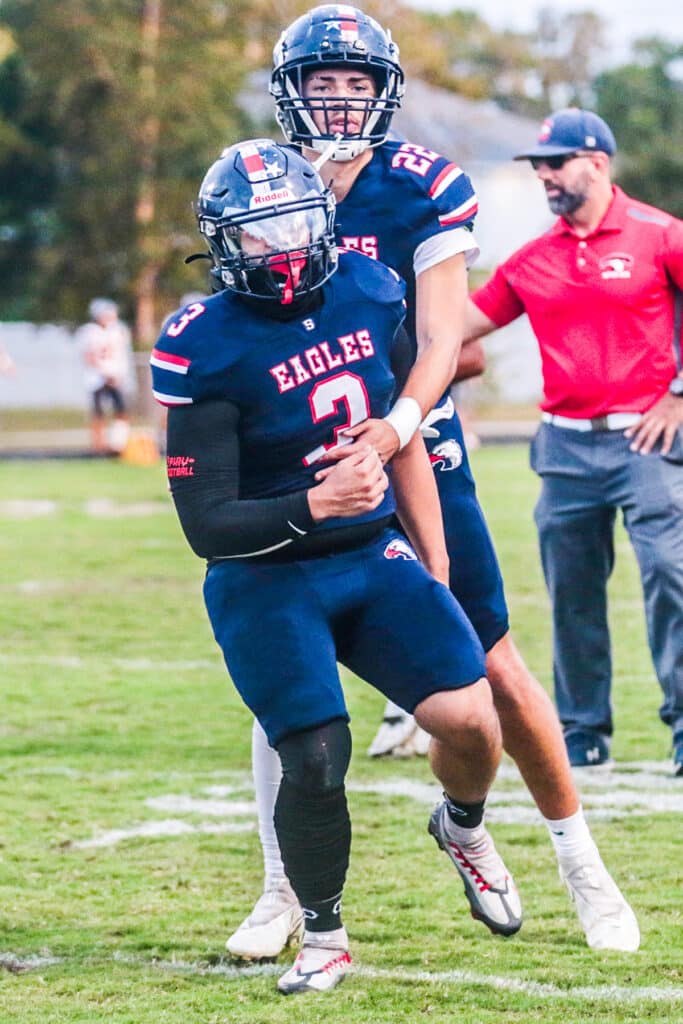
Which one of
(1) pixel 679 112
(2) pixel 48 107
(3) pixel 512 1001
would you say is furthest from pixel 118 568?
(1) pixel 679 112

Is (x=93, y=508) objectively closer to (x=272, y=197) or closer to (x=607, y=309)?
(x=607, y=309)

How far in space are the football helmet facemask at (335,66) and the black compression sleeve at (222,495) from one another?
2.99 ft

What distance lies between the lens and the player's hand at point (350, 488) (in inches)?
146

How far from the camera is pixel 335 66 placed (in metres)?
4.26

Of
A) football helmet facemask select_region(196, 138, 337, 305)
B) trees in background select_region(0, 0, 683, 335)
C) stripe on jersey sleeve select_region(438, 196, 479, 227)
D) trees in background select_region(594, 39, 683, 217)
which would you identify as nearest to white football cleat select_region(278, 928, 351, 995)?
football helmet facemask select_region(196, 138, 337, 305)

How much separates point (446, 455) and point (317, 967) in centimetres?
137

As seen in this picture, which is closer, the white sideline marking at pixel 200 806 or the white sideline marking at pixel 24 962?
the white sideline marking at pixel 24 962

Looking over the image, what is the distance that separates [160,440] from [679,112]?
2919cm

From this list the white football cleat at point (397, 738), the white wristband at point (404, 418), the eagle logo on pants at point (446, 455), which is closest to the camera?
the white wristband at point (404, 418)

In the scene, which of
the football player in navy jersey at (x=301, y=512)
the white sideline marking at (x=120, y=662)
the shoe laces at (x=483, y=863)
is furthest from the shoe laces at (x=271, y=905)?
the white sideline marking at (x=120, y=662)

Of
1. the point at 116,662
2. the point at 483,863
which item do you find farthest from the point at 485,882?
the point at 116,662

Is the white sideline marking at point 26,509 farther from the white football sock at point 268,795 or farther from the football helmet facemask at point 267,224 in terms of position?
the football helmet facemask at point 267,224

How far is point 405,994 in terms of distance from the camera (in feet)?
12.2

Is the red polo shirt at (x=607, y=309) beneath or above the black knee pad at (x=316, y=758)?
above
